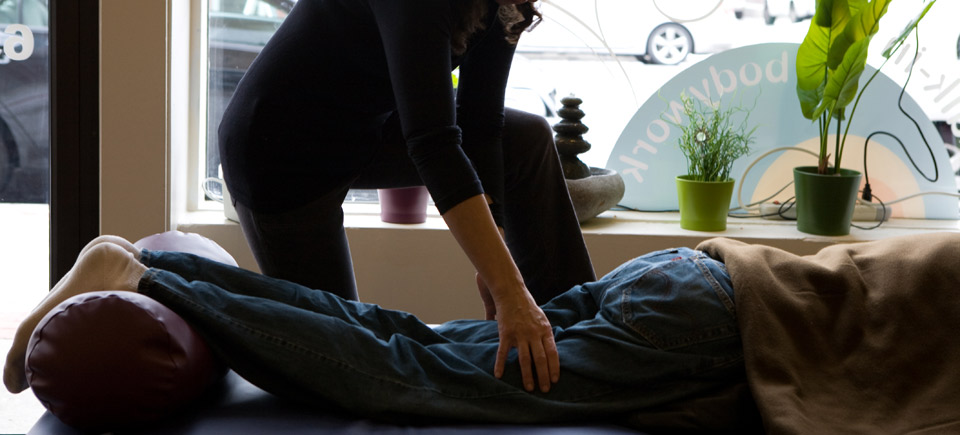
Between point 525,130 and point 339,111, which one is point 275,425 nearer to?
point 339,111

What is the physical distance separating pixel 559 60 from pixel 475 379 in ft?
5.28

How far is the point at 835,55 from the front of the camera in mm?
2354

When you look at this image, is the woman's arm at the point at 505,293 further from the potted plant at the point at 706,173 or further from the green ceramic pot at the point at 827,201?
the green ceramic pot at the point at 827,201

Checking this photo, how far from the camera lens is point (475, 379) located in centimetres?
129

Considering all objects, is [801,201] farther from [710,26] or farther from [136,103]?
[136,103]

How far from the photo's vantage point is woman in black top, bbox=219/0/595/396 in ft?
4.15

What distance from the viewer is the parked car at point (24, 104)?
7.86ft

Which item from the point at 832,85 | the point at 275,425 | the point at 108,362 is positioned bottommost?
the point at 275,425

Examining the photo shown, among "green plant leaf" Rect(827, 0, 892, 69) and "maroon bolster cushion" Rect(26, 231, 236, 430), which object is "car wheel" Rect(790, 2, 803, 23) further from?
"maroon bolster cushion" Rect(26, 231, 236, 430)

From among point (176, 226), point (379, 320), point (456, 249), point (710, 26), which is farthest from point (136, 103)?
point (710, 26)

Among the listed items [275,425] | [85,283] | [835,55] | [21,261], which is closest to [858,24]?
[835,55]

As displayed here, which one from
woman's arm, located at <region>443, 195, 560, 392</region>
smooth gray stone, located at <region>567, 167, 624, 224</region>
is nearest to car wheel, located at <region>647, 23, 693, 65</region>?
smooth gray stone, located at <region>567, 167, 624, 224</region>

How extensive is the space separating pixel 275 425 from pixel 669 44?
191 cm

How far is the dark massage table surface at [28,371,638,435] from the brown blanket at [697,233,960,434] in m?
0.25
